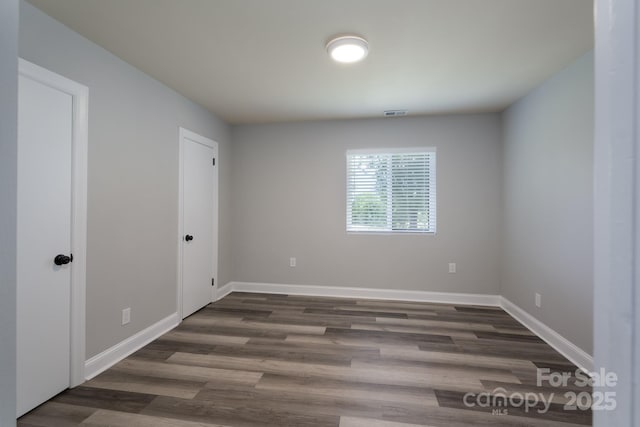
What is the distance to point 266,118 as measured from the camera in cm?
397

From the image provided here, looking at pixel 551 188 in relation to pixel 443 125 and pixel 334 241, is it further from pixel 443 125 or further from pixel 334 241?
pixel 334 241

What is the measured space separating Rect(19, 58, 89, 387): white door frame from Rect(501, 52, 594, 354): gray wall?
383 cm

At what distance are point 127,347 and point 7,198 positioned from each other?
254cm

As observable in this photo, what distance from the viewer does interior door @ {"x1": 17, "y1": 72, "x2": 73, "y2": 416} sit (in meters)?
1.70

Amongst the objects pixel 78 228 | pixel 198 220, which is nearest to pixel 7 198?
pixel 78 228

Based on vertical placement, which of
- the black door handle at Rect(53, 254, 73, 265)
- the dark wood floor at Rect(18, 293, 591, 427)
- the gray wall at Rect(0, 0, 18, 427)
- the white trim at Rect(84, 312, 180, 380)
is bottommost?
the dark wood floor at Rect(18, 293, 591, 427)

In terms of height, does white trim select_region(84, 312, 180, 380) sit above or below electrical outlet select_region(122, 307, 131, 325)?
below

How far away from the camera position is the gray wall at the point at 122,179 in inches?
79.0

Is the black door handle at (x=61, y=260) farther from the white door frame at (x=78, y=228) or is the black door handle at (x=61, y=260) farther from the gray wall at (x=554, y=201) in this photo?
the gray wall at (x=554, y=201)

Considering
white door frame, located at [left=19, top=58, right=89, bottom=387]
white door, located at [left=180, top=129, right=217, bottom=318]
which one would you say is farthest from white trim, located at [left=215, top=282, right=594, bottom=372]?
white door frame, located at [left=19, top=58, right=89, bottom=387]

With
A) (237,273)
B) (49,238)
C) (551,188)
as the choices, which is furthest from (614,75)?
(237,273)

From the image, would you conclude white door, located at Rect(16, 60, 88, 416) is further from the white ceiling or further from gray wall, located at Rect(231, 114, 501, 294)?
gray wall, located at Rect(231, 114, 501, 294)

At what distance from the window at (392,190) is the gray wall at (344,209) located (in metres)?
0.11

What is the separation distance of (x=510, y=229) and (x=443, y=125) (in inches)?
62.4
